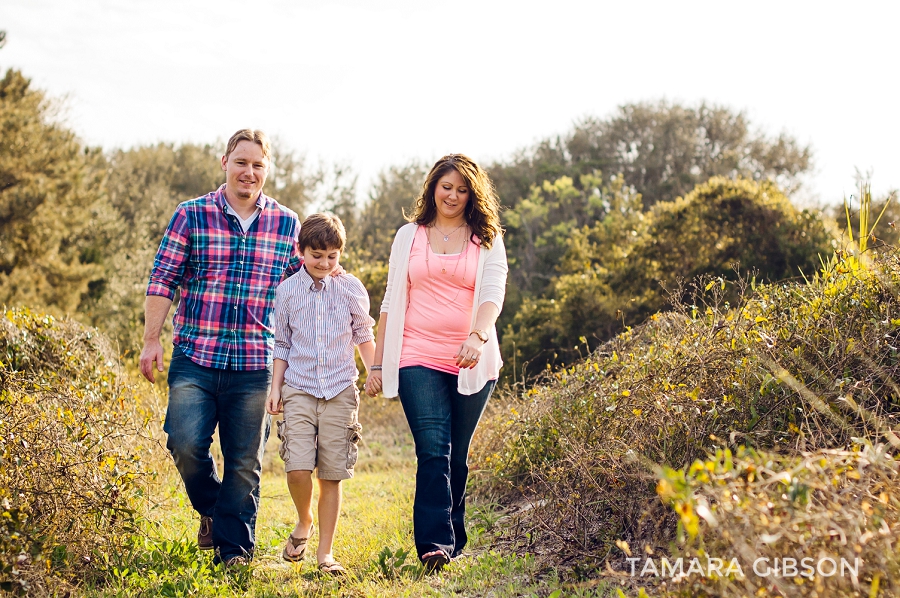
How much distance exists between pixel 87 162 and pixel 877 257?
73.9 feet

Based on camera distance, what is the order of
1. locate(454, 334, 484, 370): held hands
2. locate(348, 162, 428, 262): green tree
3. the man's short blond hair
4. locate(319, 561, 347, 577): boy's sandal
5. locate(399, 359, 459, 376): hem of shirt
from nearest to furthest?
locate(454, 334, 484, 370): held hands < locate(319, 561, 347, 577): boy's sandal < locate(399, 359, 459, 376): hem of shirt < the man's short blond hair < locate(348, 162, 428, 262): green tree

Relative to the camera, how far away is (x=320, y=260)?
4.48 m

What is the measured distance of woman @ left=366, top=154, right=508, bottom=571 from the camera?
426cm

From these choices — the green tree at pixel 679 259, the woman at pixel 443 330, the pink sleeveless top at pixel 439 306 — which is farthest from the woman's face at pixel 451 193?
the green tree at pixel 679 259

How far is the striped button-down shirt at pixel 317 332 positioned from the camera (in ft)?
14.4

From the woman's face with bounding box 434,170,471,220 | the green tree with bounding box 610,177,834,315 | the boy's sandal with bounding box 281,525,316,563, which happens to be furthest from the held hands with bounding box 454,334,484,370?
the green tree with bounding box 610,177,834,315

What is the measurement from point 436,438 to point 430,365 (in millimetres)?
372

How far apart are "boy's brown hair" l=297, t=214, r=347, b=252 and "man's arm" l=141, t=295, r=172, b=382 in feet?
2.50

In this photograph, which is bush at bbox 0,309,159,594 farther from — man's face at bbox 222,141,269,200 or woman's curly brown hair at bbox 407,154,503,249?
woman's curly brown hair at bbox 407,154,503,249

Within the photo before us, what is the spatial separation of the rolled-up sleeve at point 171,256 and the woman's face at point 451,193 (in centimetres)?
→ 132

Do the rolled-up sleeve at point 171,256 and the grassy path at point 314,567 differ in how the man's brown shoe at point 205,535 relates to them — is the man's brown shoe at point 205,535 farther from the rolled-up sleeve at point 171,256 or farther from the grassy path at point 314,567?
the rolled-up sleeve at point 171,256

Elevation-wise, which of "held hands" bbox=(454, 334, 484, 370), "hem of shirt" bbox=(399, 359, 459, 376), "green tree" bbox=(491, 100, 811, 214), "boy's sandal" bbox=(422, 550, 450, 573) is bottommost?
"boy's sandal" bbox=(422, 550, 450, 573)

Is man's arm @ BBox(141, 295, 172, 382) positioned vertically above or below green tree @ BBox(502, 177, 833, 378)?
below

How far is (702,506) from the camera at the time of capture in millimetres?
2312
